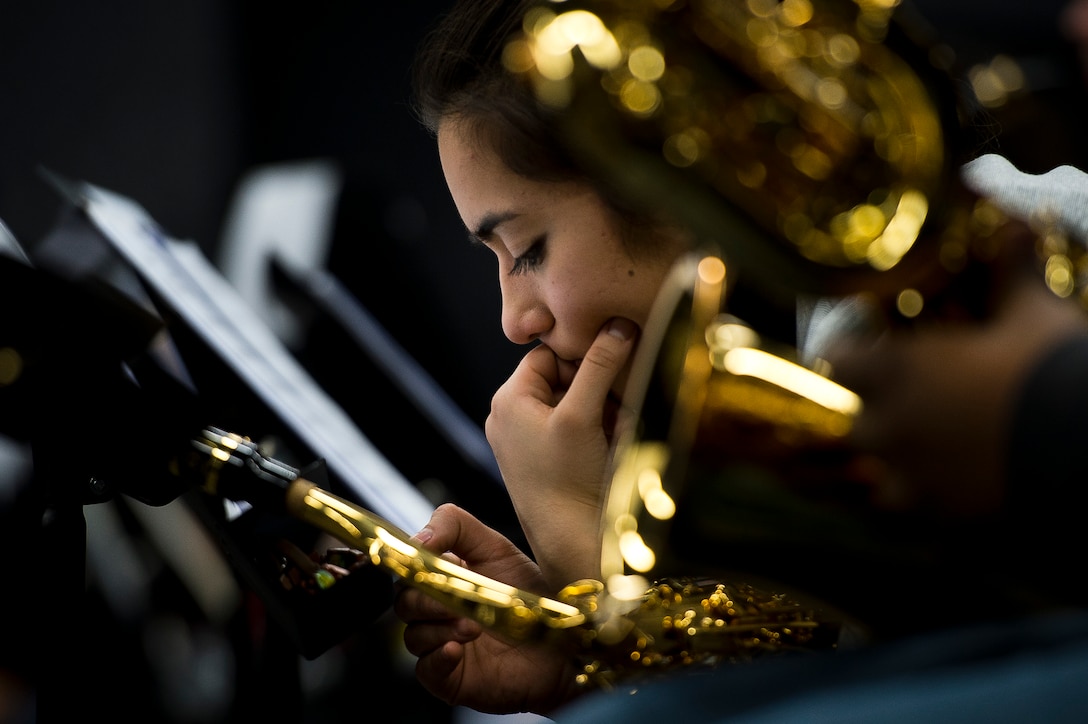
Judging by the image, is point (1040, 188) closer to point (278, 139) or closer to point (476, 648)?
point (476, 648)

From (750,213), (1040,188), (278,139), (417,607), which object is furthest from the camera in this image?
(278,139)

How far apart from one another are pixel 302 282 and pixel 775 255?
2170mm

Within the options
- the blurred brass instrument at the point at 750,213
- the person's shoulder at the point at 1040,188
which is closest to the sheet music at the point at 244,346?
the blurred brass instrument at the point at 750,213

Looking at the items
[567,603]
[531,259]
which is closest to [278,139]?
[531,259]

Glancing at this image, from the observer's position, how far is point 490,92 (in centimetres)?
110

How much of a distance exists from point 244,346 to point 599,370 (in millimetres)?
459

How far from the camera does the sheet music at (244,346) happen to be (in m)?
1.12

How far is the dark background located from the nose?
4.24 feet

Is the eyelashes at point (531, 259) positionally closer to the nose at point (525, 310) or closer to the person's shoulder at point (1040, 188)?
the nose at point (525, 310)

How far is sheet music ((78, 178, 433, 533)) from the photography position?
112cm

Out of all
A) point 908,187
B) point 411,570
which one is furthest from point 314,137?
point 908,187

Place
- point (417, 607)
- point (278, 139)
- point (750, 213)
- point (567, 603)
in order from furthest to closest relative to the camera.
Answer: point (278, 139) < point (417, 607) < point (567, 603) < point (750, 213)

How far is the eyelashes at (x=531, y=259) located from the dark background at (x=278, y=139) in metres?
1.32

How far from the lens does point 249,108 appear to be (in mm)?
2848
